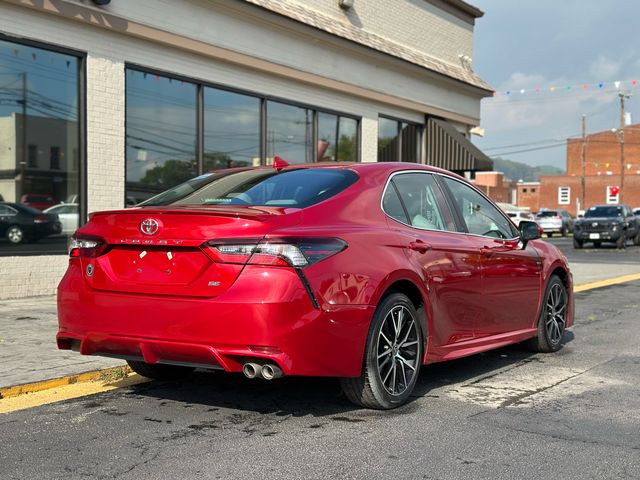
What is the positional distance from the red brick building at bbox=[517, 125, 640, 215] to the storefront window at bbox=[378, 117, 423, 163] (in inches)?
2426

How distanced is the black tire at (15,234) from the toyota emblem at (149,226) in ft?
20.4

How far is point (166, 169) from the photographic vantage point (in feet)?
41.6

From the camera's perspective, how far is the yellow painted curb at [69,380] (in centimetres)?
528

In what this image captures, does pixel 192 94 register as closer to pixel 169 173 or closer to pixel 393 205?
pixel 169 173

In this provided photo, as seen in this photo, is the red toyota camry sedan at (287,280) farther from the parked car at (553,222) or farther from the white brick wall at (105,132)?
the parked car at (553,222)

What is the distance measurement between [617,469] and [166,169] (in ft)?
32.5

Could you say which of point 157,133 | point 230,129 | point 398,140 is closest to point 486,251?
point 157,133

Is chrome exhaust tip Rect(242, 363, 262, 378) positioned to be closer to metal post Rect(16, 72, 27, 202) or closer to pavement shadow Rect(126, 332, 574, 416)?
pavement shadow Rect(126, 332, 574, 416)

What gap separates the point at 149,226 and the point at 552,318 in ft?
13.7

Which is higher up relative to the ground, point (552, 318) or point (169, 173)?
point (169, 173)

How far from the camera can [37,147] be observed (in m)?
10.6

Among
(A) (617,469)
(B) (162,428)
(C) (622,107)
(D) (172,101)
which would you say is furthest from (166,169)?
(C) (622,107)

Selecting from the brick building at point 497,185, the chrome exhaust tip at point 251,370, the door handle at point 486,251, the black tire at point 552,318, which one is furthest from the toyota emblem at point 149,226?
the brick building at point 497,185

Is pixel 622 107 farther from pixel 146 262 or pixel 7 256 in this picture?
pixel 146 262
